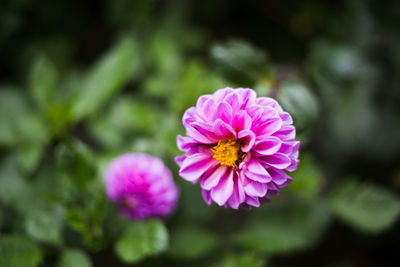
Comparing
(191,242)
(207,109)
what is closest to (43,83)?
(191,242)

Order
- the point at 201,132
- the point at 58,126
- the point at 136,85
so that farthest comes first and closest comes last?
1. the point at 136,85
2. the point at 58,126
3. the point at 201,132

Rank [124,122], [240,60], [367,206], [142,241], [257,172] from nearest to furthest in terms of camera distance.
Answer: [257,172] < [142,241] < [240,60] < [367,206] < [124,122]

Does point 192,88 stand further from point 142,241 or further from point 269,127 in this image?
point 269,127

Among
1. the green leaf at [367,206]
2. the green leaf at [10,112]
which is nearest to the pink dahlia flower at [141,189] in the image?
the green leaf at [10,112]

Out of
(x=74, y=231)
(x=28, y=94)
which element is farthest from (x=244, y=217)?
(x=28, y=94)

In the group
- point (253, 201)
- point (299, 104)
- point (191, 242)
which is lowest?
point (253, 201)

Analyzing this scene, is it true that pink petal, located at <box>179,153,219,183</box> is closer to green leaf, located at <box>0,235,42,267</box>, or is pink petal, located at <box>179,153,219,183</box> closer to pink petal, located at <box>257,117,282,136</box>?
pink petal, located at <box>257,117,282,136</box>

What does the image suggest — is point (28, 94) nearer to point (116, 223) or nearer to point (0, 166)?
point (0, 166)

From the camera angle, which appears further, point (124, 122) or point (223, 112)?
point (124, 122)
